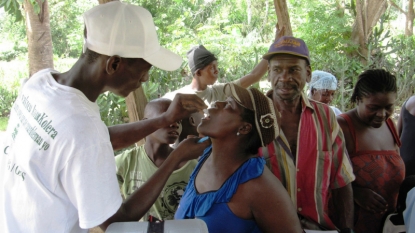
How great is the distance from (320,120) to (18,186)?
63.6 inches

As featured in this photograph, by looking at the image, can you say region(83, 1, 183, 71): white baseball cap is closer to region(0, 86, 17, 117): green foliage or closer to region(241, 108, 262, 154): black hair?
region(241, 108, 262, 154): black hair

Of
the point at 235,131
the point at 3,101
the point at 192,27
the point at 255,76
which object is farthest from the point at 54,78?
the point at 192,27

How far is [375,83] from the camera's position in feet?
8.34

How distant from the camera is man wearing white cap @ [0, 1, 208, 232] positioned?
1356mm

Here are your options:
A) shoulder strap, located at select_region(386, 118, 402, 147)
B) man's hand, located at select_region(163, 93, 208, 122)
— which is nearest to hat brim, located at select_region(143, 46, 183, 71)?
man's hand, located at select_region(163, 93, 208, 122)

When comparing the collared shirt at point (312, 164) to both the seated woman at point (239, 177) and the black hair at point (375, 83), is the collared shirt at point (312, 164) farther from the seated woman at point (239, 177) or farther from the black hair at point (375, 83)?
the black hair at point (375, 83)

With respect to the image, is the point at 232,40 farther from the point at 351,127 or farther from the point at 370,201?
the point at 370,201

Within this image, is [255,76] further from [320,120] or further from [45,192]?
[45,192]

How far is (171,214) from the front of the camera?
2.37 meters

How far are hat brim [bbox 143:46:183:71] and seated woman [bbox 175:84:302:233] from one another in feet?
1.03

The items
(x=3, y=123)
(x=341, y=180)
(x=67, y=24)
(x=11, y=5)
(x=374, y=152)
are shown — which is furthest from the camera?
(x=67, y=24)

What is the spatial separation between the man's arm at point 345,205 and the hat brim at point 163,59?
1258mm

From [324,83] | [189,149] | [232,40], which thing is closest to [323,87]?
[324,83]

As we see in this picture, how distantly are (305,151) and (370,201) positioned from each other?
61 cm
